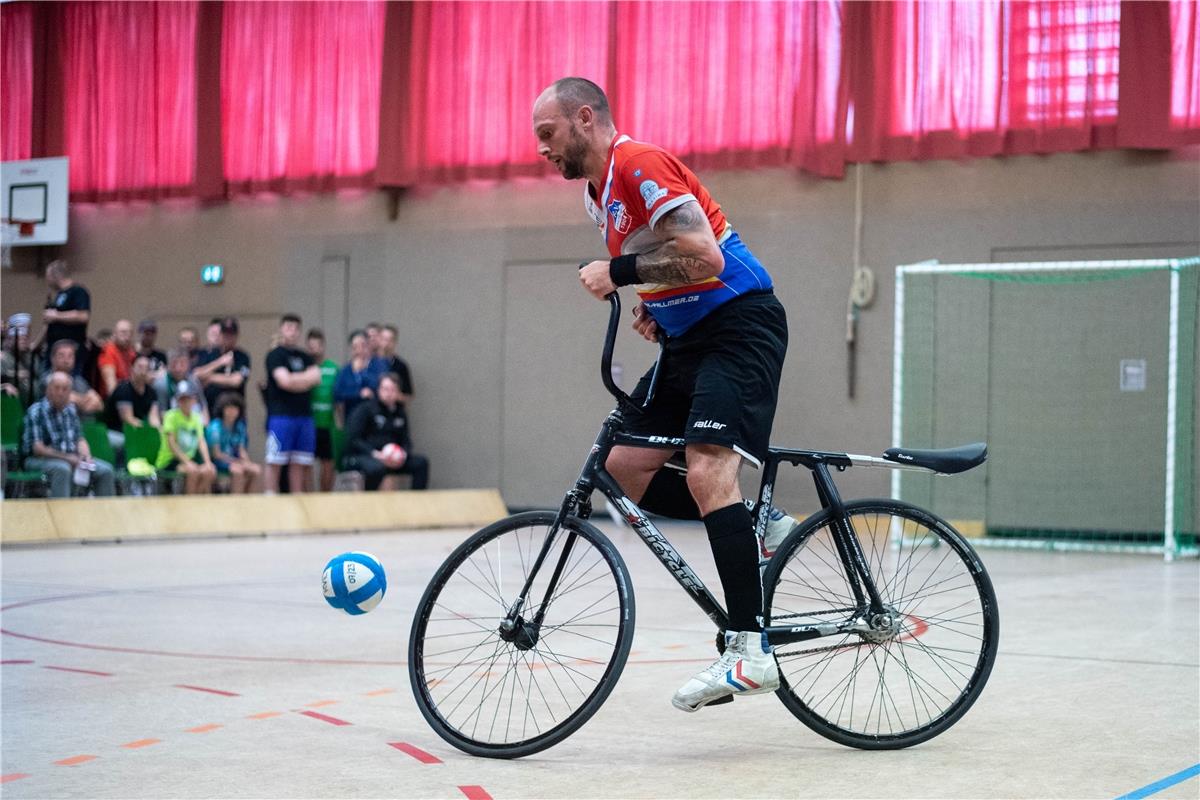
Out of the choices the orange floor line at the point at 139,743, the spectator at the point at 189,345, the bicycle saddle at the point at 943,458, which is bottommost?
the orange floor line at the point at 139,743

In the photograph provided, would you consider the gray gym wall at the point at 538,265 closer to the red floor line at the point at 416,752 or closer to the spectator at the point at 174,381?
the spectator at the point at 174,381

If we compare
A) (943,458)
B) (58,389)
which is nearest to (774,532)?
(943,458)

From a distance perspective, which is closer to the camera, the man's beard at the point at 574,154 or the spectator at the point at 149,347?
the man's beard at the point at 574,154

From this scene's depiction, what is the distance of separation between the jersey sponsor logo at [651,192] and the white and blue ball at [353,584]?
4.72 feet

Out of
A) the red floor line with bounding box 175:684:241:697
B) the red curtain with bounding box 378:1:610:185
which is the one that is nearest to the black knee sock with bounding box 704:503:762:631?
the red floor line with bounding box 175:684:241:697

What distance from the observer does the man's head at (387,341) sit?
1691 centimetres

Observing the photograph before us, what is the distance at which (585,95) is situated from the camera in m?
4.20

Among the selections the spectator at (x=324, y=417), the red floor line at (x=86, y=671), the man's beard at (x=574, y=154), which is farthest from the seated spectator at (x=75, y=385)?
the man's beard at (x=574, y=154)

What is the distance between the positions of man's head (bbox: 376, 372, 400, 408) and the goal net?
5605 mm

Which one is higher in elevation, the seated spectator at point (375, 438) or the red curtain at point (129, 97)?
the red curtain at point (129, 97)

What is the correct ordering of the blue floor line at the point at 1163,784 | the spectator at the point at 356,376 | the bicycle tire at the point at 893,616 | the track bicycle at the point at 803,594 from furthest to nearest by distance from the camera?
the spectator at the point at 356,376 < the bicycle tire at the point at 893,616 < the track bicycle at the point at 803,594 < the blue floor line at the point at 1163,784

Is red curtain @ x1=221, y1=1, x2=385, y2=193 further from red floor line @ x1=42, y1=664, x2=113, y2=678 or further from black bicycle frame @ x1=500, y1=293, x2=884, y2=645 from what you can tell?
black bicycle frame @ x1=500, y1=293, x2=884, y2=645

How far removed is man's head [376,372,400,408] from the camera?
53.1 ft

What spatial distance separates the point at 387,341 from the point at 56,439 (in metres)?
4.80
